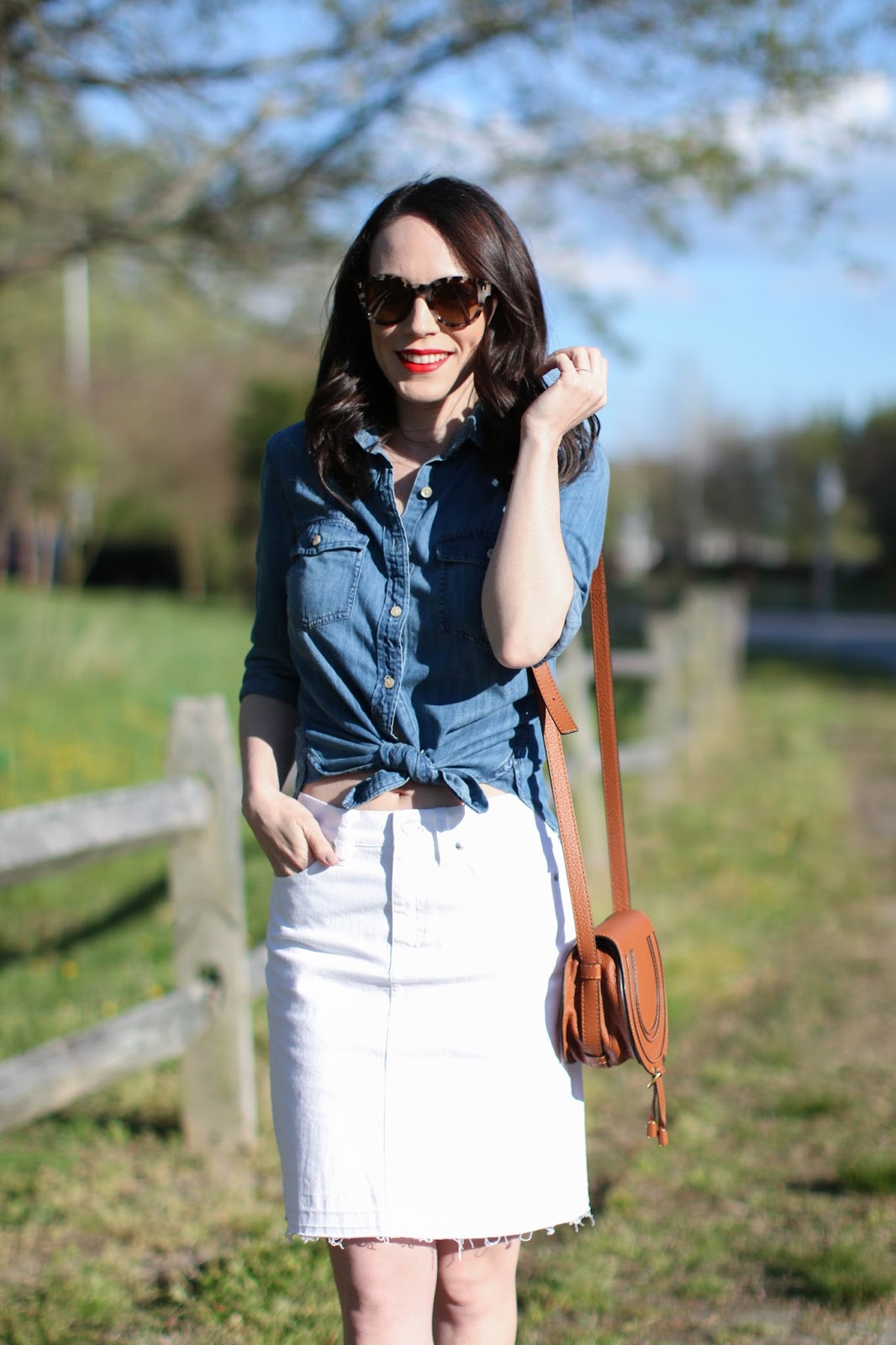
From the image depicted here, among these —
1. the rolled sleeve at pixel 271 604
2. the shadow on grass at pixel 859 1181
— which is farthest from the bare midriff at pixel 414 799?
the shadow on grass at pixel 859 1181

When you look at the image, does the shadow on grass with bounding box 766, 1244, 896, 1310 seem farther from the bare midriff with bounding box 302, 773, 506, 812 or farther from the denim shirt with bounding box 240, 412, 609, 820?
the bare midriff with bounding box 302, 773, 506, 812

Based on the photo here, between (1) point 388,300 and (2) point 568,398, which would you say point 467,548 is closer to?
(2) point 568,398

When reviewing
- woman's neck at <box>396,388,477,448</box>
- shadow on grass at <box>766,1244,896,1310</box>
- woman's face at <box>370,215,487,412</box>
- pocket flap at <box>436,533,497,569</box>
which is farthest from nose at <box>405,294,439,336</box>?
shadow on grass at <box>766,1244,896,1310</box>

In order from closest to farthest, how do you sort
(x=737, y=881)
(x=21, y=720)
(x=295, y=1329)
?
1. (x=295, y=1329)
2. (x=737, y=881)
3. (x=21, y=720)

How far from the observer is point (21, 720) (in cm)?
903

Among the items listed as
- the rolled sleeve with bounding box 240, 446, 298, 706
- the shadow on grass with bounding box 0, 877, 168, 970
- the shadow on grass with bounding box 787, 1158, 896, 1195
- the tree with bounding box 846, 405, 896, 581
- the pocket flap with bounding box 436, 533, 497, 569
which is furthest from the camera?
the tree with bounding box 846, 405, 896, 581

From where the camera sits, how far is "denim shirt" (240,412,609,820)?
1954mm

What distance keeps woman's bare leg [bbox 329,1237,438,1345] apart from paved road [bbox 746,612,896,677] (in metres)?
19.5

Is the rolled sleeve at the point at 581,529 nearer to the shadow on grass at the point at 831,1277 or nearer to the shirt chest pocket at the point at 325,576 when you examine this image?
the shirt chest pocket at the point at 325,576

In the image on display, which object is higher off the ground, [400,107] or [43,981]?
[400,107]

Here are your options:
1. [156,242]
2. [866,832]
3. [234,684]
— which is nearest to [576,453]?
[156,242]

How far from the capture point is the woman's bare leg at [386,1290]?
193 centimetres

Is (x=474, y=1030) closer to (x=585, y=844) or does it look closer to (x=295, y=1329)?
(x=295, y=1329)

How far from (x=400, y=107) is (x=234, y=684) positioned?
587 centimetres
